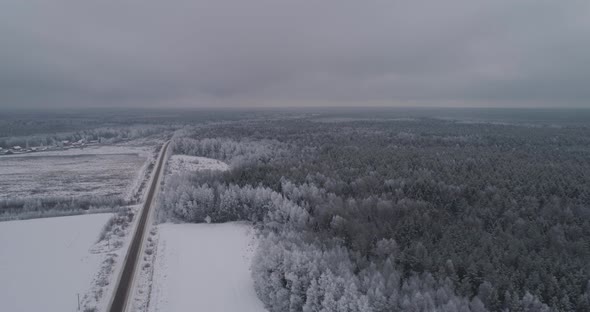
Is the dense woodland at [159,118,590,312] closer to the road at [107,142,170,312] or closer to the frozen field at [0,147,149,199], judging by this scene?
the road at [107,142,170,312]

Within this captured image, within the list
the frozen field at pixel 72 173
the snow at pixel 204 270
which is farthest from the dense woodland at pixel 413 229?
the frozen field at pixel 72 173

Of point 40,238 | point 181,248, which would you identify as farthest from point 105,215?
point 181,248

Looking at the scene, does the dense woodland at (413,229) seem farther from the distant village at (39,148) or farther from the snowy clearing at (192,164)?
the distant village at (39,148)

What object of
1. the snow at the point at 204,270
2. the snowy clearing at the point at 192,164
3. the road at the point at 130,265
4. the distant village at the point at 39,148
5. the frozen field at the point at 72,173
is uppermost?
the distant village at the point at 39,148

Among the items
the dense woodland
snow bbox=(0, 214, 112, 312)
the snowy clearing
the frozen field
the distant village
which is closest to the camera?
the dense woodland

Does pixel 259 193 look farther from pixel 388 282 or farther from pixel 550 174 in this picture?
pixel 550 174

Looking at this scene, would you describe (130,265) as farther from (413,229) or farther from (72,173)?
(72,173)

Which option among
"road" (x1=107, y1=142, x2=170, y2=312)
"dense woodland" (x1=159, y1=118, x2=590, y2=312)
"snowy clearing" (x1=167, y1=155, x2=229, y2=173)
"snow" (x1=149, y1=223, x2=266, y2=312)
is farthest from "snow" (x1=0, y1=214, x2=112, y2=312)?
"snowy clearing" (x1=167, y1=155, x2=229, y2=173)
